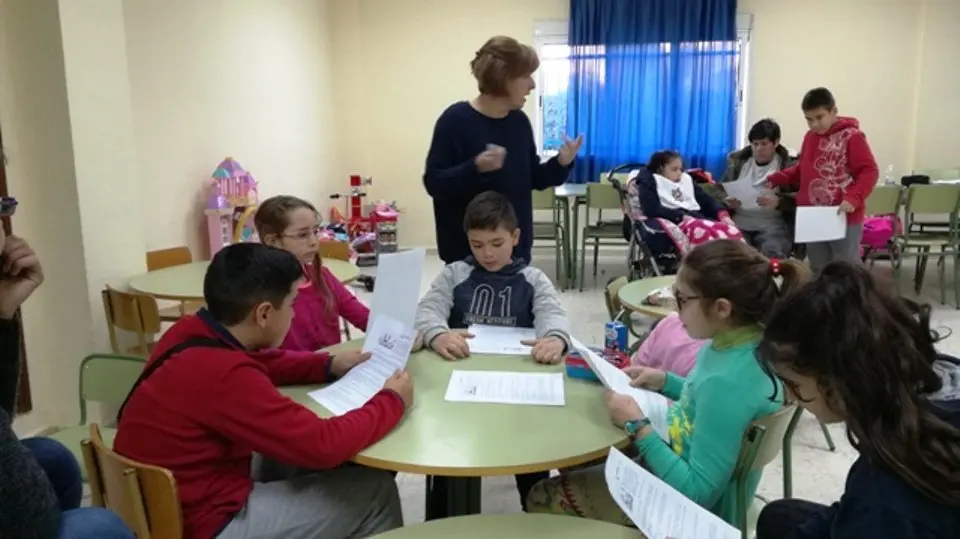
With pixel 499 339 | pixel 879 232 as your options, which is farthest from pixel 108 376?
pixel 879 232

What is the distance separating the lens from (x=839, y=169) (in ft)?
13.7

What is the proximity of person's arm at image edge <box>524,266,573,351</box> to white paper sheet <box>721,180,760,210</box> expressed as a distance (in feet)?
10.9

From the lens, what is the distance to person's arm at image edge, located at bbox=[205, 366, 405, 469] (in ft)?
4.55

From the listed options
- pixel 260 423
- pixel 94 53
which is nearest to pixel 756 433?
pixel 260 423

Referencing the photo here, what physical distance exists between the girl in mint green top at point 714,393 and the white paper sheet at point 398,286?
0.62 metres

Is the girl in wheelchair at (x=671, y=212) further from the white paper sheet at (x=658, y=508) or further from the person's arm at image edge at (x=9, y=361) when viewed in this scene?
the person's arm at image edge at (x=9, y=361)

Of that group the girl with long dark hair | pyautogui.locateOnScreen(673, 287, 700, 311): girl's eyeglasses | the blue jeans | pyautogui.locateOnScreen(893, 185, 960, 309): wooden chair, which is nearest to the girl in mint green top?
pyautogui.locateOnScreen(673, 287, 700, 311): girl's eyeglasses

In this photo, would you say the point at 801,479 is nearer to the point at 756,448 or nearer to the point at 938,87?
the point at 756,448

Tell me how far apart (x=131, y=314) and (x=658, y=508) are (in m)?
2.37

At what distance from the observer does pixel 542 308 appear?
2.22m

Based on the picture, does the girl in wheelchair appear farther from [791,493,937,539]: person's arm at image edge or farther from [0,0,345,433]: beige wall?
[791,493,937,539]: person's arm at image edge

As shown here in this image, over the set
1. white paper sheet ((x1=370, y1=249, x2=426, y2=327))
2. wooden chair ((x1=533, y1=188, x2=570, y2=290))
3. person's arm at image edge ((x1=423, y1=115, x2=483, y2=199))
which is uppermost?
person's arm at image edge ((x1=423, y1=115, x2=483, y2=199))

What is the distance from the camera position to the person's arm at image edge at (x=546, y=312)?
2074 mm

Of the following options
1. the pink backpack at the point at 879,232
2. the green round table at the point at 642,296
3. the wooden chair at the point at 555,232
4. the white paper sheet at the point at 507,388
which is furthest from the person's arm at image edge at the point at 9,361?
the pink backpack at the point at 879,232
